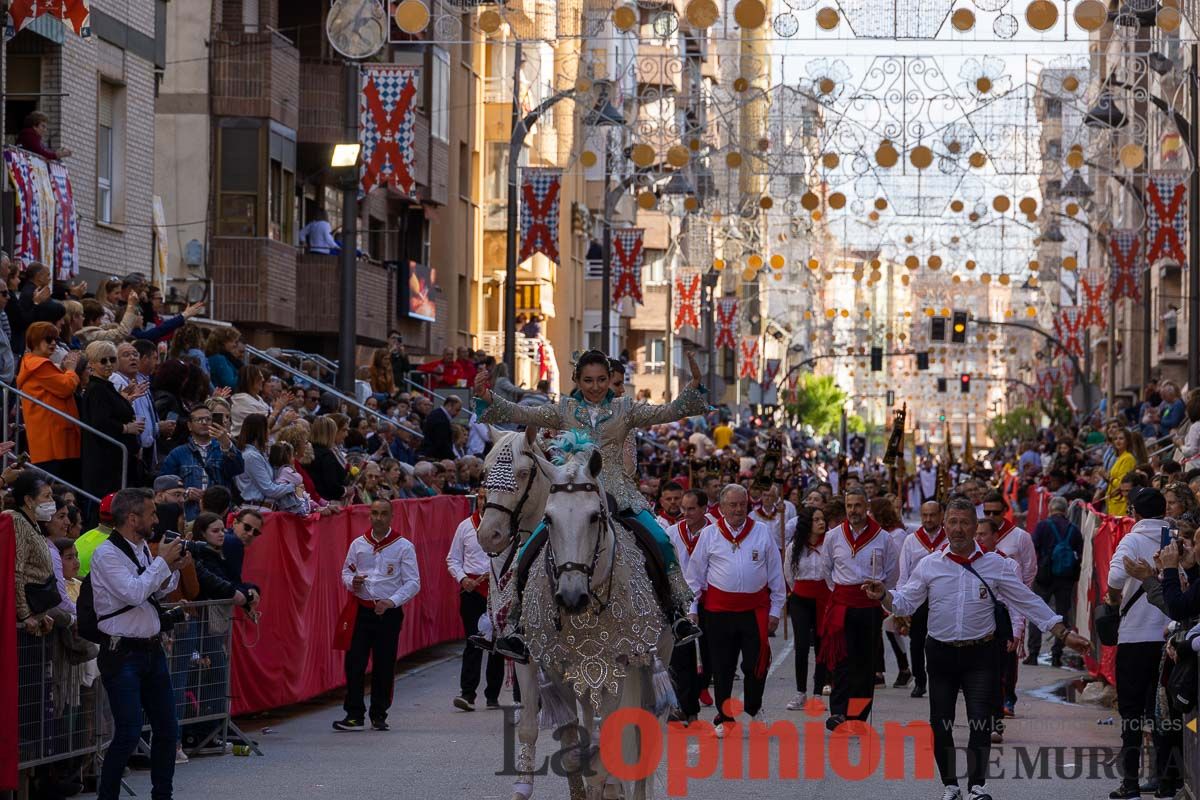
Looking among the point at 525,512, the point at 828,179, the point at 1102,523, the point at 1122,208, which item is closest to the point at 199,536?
the point at 525,512

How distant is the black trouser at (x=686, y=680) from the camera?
678 inches

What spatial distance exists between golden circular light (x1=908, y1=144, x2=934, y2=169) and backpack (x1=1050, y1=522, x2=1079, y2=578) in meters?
10.8

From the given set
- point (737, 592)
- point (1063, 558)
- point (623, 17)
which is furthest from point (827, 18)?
point (737, 592)

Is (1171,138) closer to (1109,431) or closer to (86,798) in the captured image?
(1109,431)

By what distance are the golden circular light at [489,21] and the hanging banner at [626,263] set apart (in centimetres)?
2011

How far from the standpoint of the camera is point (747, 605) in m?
17.4

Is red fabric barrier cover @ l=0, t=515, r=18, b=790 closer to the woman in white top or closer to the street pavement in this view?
the street pavement

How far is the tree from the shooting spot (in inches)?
5940

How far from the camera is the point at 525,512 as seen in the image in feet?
40.8

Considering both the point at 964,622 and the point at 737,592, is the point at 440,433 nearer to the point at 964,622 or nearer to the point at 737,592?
the point at 737,592

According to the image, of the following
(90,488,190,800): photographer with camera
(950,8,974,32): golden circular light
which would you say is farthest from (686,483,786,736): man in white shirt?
(950,8,974,32): golden circular light

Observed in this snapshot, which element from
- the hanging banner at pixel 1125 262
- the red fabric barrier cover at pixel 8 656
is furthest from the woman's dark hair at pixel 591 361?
the hanging banner at pixel 1125 262

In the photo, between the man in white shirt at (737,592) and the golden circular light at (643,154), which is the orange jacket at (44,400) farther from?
the golden circular light at (643,154)

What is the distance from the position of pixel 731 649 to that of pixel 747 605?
397 millimetres
